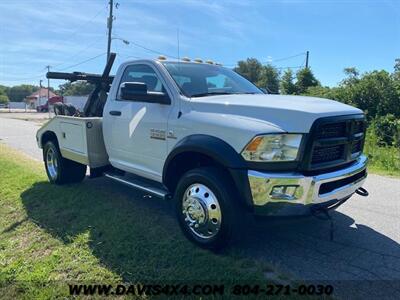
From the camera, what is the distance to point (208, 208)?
3.85 metres

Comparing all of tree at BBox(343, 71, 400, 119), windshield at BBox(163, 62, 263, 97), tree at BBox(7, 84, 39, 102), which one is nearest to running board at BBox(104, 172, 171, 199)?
windshield at BBox(163, 62, 263, 97)

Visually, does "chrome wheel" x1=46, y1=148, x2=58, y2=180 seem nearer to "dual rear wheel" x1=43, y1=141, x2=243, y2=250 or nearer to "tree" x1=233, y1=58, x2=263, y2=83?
"dual rear wheel" x1=43, y1=141, x2=243, y2=250

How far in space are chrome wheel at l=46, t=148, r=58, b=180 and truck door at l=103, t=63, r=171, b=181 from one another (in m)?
1.79

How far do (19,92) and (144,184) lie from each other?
13722 centimetres

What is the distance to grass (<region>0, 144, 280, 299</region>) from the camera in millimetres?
3580

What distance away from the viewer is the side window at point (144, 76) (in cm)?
484

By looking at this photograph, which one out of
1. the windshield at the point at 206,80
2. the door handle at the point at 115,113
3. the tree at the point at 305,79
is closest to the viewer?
the windshield at the point at 206,80

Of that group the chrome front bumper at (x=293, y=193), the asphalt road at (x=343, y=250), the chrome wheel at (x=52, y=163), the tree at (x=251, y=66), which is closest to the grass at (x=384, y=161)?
the asphalt road at (x=343, y=250)

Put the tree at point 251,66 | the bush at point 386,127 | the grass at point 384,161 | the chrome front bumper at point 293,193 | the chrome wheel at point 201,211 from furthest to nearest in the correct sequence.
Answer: the tree at point 251,66
the bush at point 386,127
the grass at point 384,161
the chrome wheel at point 201,211
the chrome front bumper at point 293,193

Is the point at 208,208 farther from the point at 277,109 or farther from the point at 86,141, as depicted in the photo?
the point at 86,141

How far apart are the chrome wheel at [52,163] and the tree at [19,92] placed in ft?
407

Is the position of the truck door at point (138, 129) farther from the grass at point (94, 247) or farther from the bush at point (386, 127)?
the bush at point (386, 127)

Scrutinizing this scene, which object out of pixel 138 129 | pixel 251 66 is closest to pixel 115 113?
pixel 138 129

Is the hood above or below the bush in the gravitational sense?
above
